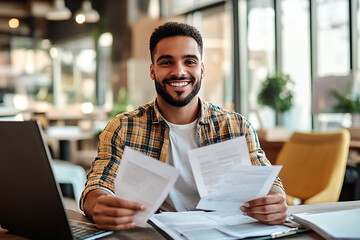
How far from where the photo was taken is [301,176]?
123 inches

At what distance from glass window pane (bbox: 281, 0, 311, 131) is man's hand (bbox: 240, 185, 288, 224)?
161 inches

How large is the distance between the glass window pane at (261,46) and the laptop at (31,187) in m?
4.75

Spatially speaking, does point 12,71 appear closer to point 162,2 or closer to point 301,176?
point 162,2

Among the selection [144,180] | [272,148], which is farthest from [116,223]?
[272,148]

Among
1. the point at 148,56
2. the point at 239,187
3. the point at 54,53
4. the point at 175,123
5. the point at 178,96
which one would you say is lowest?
the point at 239,187

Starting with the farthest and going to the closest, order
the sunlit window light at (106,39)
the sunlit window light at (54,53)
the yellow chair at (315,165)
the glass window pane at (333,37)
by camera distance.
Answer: the sunlit window light at (54,53)
the sunlit window light at (106,39)
the glass window pane at (333,37)
the yellow chair at (315,165)

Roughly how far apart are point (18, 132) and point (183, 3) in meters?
7.20

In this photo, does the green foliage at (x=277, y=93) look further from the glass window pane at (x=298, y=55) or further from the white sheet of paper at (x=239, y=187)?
the white sheet of paper at (x=239, y=187)

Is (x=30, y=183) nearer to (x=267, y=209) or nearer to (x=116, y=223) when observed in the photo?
(x=116, y=223)

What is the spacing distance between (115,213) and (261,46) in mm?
5254

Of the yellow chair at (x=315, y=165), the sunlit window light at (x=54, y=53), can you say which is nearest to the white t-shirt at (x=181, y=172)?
the yellow chair at (x=315, y=165)

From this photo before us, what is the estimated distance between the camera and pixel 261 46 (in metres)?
6.16

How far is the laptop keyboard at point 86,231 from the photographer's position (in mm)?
1206

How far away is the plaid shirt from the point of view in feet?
5.66
